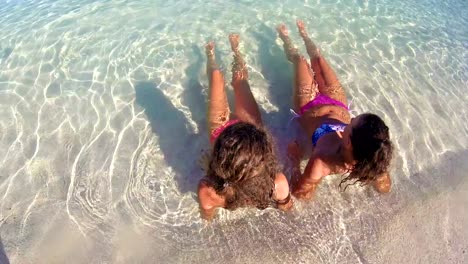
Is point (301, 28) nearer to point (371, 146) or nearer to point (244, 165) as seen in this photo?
point (371, 146)

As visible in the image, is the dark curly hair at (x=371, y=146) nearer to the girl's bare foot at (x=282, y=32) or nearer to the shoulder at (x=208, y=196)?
the shoulder at (x=208, y=196)

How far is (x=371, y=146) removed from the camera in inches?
124

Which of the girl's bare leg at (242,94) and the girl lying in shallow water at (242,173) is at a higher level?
the girl lying in shallow water at (242,173)

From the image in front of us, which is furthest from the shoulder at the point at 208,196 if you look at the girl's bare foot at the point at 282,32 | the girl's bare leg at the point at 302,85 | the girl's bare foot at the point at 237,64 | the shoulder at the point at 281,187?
the girl's bare foot at the point at 282,32

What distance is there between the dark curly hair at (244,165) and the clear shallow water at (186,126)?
0.97m

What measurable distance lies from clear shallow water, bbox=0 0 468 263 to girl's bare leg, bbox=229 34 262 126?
34 cm

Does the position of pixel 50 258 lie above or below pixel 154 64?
below

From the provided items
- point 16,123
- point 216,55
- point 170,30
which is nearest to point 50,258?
point 16,123

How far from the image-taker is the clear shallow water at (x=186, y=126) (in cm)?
408

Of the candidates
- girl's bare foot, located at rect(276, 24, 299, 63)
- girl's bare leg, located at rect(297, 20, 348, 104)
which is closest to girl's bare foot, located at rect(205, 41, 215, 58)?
girl's bare foot, located at rect(276, 24, 299, 63)

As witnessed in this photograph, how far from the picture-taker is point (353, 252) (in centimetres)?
399

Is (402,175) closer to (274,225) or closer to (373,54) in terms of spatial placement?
(274,225)

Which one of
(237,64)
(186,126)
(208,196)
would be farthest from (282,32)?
(208,196)

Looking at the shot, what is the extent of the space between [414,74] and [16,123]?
6132 millimetres
